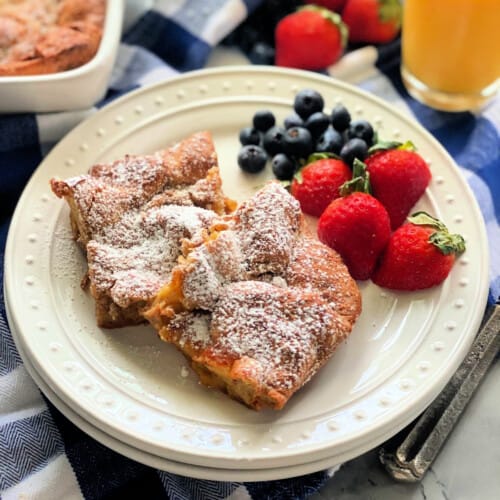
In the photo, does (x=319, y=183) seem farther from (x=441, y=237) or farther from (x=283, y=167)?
(x=441, y=237)

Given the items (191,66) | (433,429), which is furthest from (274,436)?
(191,66)

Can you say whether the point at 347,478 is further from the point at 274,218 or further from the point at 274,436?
the point at 274,218

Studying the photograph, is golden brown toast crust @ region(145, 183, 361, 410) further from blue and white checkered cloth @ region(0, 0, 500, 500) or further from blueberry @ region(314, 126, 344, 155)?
blueberry @ region(314, 126, 344, 155)

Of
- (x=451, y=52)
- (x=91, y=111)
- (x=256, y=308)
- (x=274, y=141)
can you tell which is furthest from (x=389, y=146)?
(x=91, y=111)

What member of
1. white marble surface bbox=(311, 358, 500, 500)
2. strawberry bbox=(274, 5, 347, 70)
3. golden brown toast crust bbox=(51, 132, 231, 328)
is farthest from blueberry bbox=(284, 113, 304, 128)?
white marble surface bbox=(311, 358, 500, 500)

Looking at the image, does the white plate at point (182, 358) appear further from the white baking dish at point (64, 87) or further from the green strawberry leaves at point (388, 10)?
the green strawberry leaves at point (388, 10)
